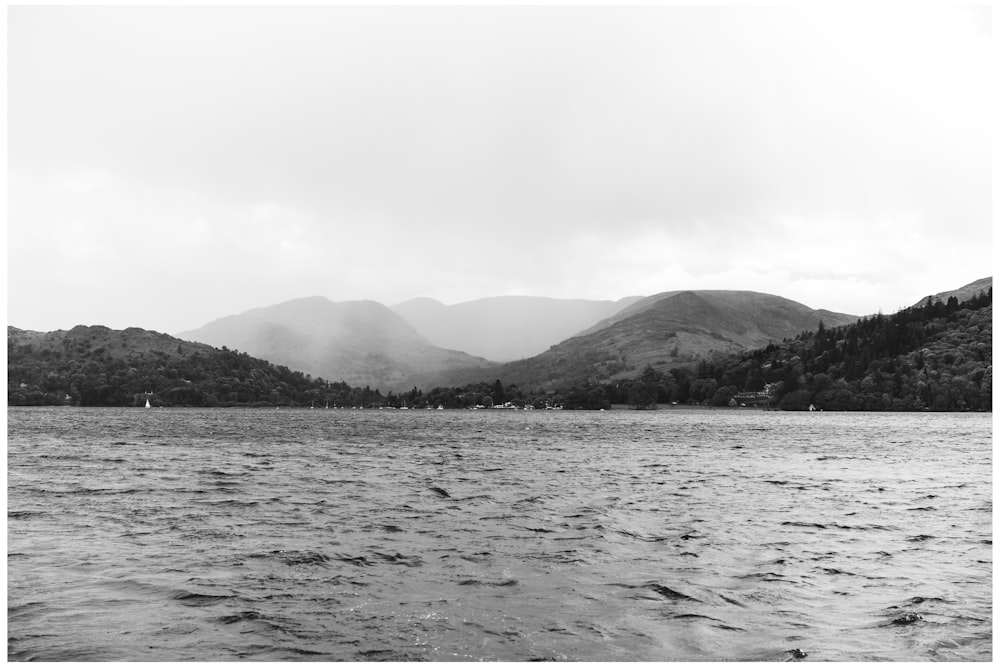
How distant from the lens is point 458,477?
53.1 metres

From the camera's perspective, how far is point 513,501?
40.2m

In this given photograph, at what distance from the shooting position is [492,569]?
78.6 feet

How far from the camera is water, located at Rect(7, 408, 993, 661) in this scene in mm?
17297

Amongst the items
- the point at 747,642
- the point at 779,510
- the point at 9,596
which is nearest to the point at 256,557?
the point at 9,596

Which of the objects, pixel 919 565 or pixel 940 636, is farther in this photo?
pixel 919 565

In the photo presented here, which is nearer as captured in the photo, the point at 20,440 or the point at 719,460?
the point at 719,460

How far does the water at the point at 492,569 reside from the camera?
17.3 m

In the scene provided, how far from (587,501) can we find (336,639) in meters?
25.1

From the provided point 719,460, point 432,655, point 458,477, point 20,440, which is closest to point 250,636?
point 432,655

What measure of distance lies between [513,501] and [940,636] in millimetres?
24390

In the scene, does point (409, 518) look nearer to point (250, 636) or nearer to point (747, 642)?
point (250, 636)

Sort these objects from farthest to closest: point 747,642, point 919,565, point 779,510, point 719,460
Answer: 1. point 719,460
2. point 779,510
3. point 919,565
4. point 747,642

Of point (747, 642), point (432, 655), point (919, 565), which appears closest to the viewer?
point (432, 655)

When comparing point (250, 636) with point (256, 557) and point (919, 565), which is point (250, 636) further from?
point (919, 565)
